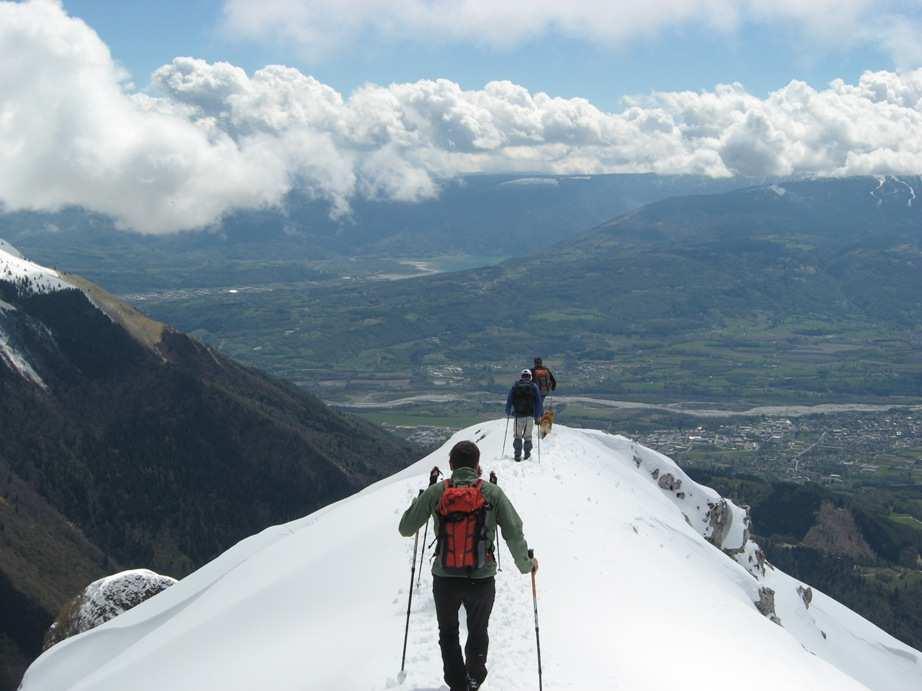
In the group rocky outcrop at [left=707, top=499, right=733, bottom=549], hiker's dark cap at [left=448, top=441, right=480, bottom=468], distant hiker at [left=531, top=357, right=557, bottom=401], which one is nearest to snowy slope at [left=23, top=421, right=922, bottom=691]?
distant hiker at [left=531, top=357, right=557, bottom=401]

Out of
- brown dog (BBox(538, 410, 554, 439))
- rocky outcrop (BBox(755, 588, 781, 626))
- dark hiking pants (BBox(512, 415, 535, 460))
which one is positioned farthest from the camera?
brown dog (BBox(538, 410, 554, 439))

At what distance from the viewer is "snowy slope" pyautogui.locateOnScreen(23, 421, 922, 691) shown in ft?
56.1

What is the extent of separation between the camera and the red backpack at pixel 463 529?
13.5 meters

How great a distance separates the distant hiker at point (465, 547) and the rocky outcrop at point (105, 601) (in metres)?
39.2

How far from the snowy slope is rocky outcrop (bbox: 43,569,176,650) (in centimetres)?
796

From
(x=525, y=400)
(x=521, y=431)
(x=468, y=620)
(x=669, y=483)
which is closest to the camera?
(x=468, y=620)

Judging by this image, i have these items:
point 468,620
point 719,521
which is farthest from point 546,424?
point 468,620

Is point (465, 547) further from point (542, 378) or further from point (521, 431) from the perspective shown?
point (542, 378)

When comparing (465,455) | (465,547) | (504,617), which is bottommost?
(504,617)

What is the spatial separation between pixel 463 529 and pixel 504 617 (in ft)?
18.6

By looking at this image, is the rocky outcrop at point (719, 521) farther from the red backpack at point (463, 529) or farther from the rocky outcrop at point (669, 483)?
the red backpack at point (463, 529)

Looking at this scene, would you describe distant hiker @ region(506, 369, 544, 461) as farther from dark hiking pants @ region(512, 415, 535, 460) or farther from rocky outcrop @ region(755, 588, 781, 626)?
rocky outcrop @ region(755, 588, 781, 626)

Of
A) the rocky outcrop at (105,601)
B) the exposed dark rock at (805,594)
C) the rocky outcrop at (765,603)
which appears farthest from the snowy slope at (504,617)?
the exposed dark rock at (805,594)

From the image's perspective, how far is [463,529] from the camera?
44.3 ft
